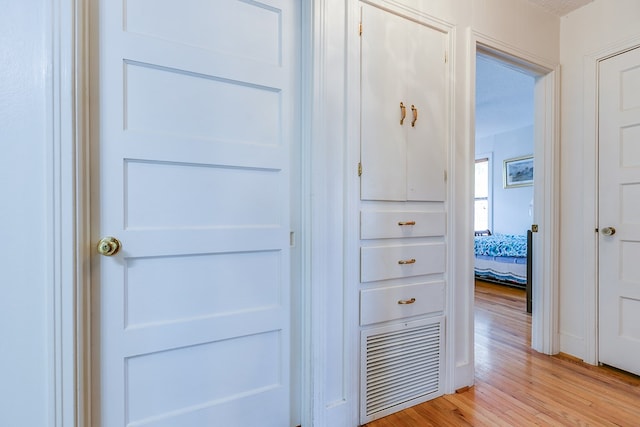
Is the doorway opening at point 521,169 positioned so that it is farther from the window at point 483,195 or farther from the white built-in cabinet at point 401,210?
the white built-in cabinet at point 401,210

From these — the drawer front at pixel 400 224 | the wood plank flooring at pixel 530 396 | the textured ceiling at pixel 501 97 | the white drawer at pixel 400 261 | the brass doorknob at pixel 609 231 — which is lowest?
the wood plank flooring at pixel 530 396

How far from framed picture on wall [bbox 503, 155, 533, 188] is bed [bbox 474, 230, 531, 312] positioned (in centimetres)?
152

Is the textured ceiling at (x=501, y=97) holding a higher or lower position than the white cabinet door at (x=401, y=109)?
higher

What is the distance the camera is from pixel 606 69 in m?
2.12

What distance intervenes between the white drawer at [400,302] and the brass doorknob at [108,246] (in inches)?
42.9

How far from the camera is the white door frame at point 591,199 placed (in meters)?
2.16

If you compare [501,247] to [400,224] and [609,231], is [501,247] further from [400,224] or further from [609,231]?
[400,224]

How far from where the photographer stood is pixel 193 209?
49.9 inches

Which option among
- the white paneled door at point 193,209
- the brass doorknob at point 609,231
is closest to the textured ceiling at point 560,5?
the brass doorknob at point 609,231

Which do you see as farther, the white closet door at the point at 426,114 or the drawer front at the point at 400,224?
the white closet door at the point at 426,114

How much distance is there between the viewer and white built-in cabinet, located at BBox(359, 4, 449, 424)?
5.11 feet

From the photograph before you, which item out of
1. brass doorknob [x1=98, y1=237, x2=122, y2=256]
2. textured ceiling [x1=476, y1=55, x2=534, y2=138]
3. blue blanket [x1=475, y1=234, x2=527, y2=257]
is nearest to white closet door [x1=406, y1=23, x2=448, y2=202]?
textured ceiling [x1=476, y1=55, x2=534, y2=138]

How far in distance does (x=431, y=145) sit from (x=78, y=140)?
1.64m

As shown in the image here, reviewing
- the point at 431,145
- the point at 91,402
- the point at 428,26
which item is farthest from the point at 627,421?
the point at 91,402
